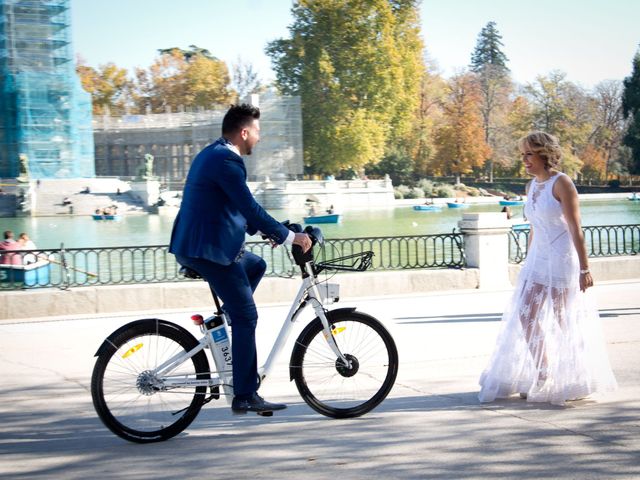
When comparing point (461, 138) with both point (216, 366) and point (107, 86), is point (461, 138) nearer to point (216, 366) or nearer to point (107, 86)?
point (107, 86)

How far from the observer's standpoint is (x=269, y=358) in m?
5.26

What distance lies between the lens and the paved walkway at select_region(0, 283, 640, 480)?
4566 mm

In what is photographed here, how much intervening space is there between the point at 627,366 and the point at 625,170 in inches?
3383

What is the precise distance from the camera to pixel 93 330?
1016 cm

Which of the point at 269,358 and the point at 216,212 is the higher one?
the point at 216,212

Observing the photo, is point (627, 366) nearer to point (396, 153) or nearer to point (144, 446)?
point (144, 446)

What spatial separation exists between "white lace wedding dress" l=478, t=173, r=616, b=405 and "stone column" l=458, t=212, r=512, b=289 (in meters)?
7.36

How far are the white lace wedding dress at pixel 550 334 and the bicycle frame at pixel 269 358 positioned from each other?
125 centimetres

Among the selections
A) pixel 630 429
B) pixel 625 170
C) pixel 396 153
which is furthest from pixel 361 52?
pixel 630 429

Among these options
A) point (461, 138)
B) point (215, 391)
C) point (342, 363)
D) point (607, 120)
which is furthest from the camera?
point (607, 120)

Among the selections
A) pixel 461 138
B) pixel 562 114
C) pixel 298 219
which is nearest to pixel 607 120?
pixel 562 114

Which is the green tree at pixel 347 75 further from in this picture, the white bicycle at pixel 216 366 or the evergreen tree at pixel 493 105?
the white bicycle at pixel 216 366

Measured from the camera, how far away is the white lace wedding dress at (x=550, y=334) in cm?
589

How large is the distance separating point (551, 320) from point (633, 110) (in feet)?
269
